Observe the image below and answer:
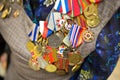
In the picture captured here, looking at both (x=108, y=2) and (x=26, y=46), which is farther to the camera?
(x=26, y=46)

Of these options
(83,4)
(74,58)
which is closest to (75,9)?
(83,4)

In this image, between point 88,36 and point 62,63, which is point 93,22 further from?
point 62,63

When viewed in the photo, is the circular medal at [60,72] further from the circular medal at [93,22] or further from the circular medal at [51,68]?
the circular medal at [93,22]

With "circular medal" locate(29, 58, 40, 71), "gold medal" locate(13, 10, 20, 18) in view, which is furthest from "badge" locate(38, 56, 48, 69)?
"gold medal" locate(13, 10, 20, 18)

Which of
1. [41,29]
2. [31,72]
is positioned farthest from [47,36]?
[31,72]

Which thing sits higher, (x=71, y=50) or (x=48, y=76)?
(x=71, y=50)

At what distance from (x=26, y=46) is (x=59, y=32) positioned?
11 centimetres

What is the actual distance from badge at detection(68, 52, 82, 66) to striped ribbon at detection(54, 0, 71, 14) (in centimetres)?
11

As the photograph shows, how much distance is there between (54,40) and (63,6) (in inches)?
3.7

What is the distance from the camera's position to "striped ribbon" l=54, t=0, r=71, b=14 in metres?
0.69

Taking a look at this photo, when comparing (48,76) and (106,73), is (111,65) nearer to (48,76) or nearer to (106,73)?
(106,73)

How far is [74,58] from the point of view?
0.71 meters

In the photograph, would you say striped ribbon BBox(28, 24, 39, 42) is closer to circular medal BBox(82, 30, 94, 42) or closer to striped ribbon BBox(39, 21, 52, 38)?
striped ribbon BBox(39, 21, 52, 38)

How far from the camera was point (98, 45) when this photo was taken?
2.21 ft
